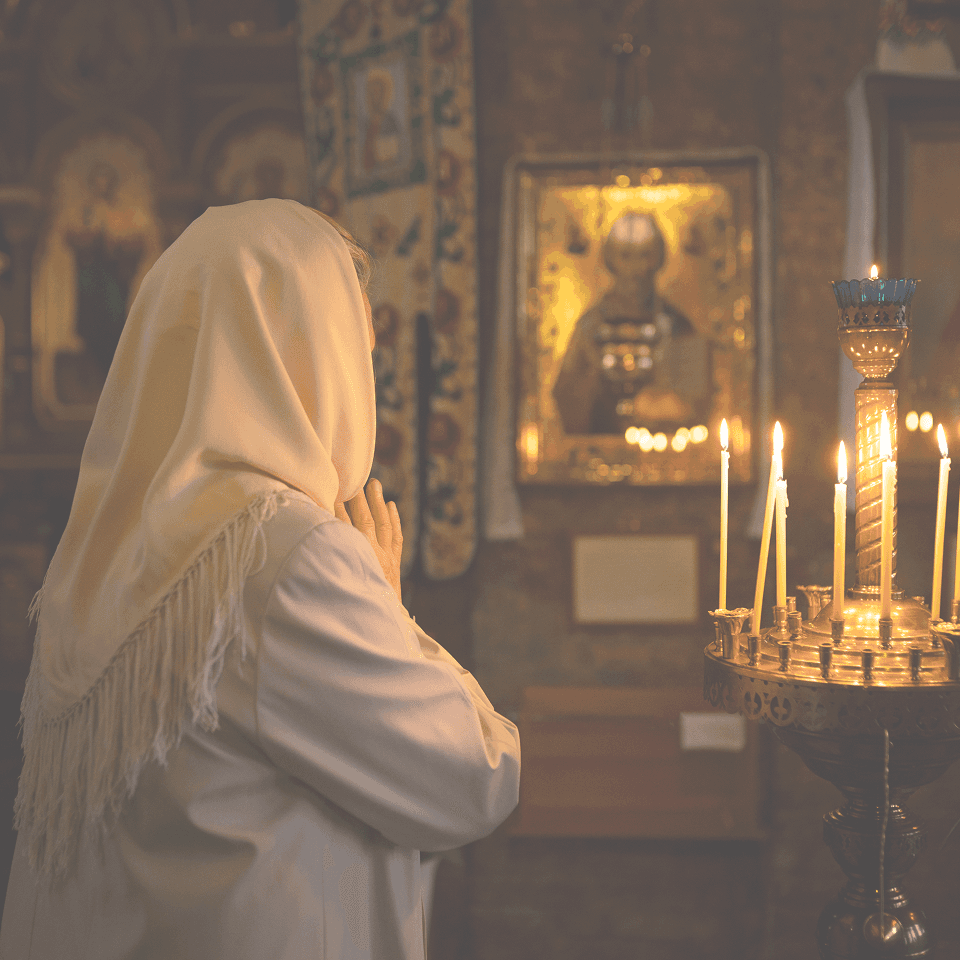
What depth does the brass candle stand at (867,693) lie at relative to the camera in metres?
1.04

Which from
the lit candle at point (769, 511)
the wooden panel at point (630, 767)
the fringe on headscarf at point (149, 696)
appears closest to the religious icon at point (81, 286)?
the wooden panel at point (630, 767)

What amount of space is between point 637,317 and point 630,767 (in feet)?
5.29

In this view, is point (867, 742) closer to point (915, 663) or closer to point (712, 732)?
point (915, 663)

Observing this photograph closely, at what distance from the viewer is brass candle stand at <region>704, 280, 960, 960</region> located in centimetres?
104

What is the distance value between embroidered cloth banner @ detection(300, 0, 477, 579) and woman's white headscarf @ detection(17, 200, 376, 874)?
1943 millimetres

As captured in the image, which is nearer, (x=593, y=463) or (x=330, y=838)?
(x=330, y=838)

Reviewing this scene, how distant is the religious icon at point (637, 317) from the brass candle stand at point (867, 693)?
1.97 meters

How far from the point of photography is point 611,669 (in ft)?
10.8

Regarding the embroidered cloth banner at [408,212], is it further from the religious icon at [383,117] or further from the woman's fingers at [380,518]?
the woman's fingers at [380,518]

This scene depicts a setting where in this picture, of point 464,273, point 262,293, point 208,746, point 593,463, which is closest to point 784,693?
point 208,746

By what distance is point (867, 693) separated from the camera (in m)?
1.04

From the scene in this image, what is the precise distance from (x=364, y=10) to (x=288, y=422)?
8.64 ft

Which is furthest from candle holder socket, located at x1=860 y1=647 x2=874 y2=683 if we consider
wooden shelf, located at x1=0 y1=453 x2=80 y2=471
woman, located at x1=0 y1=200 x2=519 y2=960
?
wooden shelf, located at x1=0 y1=453 x2=80 y2=471

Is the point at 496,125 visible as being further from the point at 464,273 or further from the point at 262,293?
the point at 262,293
